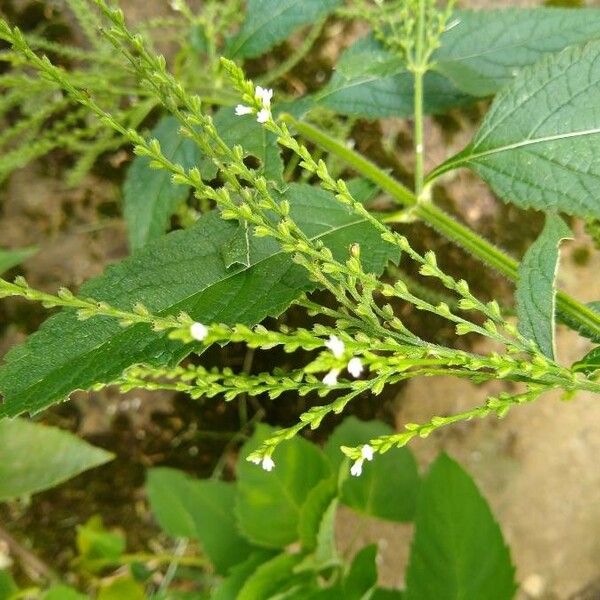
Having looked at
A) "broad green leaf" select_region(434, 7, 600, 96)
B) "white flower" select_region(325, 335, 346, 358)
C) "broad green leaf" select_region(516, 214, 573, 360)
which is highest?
"broad green leaf" select_region(434, 7, 600, 96)

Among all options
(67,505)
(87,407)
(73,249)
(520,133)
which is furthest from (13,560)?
(520,133)

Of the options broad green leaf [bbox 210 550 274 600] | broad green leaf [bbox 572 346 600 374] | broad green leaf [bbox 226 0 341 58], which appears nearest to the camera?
broad green leaf [bbox 572 346 600 374]

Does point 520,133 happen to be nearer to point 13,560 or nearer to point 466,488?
point 466,488

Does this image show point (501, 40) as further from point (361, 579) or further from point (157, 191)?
point (361, 579)

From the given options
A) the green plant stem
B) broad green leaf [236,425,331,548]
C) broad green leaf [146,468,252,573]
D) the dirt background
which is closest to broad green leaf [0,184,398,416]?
the green plant stem

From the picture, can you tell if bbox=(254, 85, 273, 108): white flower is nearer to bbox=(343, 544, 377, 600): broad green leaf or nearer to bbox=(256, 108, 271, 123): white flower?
bbox=(256, 108, 271, 123): white flower
